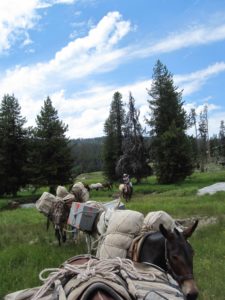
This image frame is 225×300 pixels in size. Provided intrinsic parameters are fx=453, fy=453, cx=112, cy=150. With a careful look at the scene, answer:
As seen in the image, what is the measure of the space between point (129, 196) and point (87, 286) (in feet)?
98.6

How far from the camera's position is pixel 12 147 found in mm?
46250

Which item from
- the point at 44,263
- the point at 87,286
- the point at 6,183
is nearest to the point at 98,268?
the point at 87,286

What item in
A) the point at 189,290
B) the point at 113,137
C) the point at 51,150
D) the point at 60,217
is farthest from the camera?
the point at 113,137

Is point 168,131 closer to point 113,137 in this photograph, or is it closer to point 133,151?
point 133,151

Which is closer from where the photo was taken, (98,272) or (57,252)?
(98,272)

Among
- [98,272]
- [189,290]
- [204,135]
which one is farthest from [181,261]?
[204,135]

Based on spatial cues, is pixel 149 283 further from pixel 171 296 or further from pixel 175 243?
pixel 175 243

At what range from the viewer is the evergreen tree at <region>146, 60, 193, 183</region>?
4862cm

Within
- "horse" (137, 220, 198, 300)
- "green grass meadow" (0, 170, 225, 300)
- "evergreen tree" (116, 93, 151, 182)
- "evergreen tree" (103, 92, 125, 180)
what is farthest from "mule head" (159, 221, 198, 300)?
"evergreen tree" (103, 92, 125, 180)

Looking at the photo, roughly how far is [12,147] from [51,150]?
4832 mm

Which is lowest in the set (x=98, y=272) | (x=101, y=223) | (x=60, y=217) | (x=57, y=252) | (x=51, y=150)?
(x=57, y=252)

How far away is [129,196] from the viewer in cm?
3278

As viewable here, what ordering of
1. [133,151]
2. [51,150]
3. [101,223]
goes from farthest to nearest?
[133,151] < [51,150] < [101,223]

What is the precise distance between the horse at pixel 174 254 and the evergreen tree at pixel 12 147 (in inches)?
1561
